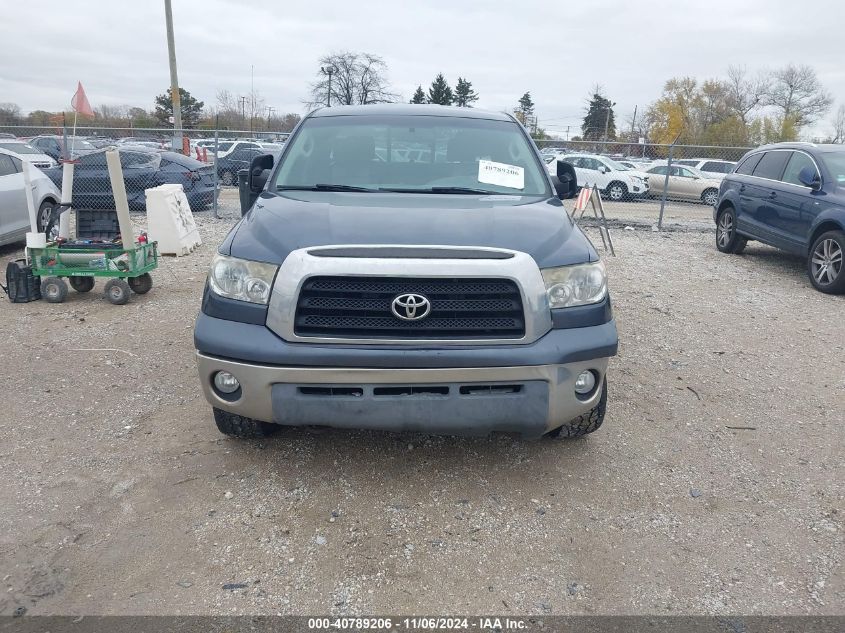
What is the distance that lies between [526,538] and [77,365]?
382 cm

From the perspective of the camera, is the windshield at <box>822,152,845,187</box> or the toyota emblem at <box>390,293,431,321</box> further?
the windshield at <box>822,152,845,187</box>

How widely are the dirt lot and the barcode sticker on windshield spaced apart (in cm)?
164

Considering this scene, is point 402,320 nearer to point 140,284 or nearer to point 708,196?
point 140,284

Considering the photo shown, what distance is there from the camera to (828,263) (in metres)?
8.21

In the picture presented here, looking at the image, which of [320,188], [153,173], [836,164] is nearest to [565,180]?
[320,188]

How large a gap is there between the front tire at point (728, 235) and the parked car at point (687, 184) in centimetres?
1036

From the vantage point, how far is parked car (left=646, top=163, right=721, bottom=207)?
20844 mm

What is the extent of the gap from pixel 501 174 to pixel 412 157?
600 millimetres

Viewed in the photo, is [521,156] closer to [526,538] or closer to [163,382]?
[526,538]

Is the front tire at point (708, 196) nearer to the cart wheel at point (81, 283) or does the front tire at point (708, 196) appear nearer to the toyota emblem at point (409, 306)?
the cart wheel at point (81, 283)

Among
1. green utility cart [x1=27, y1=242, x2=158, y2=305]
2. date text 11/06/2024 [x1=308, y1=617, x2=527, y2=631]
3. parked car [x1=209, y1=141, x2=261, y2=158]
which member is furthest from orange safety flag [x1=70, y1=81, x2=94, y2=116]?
parked car [x1=209, y1=141, x2=261, y2=158]

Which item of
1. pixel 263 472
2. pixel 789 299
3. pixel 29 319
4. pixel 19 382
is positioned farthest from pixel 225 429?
pixel 789 299

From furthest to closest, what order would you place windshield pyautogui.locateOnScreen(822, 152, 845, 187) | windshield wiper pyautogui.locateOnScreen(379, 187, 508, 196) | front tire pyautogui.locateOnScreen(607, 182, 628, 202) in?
front tire pyautogui.locateOnScreen(607, 182, 628, 202), windshield pyautogui.locateOnScreen(822, 152, 845, 187), windshield wiper pyautogui.locateOnScreen(379, 187, 508, 196)

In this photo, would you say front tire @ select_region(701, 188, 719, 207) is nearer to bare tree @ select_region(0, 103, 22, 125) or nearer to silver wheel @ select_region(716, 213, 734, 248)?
silver wheel @ select_region(716, 213, 734, 248)
